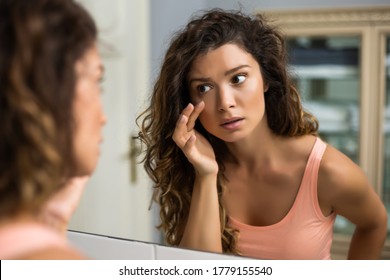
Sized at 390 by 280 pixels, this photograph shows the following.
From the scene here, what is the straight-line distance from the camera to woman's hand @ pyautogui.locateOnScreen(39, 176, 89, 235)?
387mm

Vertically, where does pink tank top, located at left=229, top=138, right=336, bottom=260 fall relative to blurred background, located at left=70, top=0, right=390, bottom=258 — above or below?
below

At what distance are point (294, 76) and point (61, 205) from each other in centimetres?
30

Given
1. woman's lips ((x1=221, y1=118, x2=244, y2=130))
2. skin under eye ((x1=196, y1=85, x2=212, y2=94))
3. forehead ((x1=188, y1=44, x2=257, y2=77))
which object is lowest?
woman's lips ((x1=221, y1=118, x2=244, y2=130))

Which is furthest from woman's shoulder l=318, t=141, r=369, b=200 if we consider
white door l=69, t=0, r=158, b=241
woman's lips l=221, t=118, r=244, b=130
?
white door l=69, t=0, r=158, b=241

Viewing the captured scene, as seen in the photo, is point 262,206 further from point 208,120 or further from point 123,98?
point 123,98

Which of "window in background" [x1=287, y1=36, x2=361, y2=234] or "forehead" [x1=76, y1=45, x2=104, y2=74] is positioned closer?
"forehead" [x1=76, y1=45, x2=104, y2=74]

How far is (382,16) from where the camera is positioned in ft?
1.65

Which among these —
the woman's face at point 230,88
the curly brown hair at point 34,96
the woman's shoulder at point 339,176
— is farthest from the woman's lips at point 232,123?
the curly brown hair at point 34,96

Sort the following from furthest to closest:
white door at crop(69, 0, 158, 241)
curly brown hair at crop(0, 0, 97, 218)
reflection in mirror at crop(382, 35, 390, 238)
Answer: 1. white door at crop(69, 0, 158, 241)
2. reflection in mirror at crop(382, 35, 390, 238)
3. curly brown hair at crop(0, 0, 97, 218)

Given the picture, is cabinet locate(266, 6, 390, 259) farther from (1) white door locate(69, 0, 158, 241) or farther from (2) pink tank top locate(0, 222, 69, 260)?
(2) pink tank top locate(0, 222, 69, 260)

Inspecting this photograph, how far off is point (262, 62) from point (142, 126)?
182 mm

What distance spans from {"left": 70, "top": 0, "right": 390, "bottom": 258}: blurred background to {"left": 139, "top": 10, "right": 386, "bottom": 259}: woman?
0.02 metres

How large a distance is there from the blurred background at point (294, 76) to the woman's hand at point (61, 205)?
19 cm

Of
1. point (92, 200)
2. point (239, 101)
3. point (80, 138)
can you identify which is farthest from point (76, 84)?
point (92, 200)
